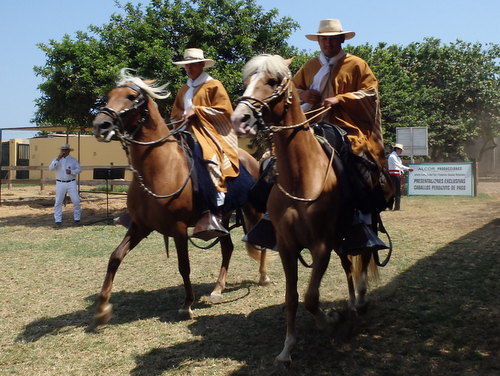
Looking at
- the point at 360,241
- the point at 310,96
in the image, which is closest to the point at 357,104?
the point at 310,96

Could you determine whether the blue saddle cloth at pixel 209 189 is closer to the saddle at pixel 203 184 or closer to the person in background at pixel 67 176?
the saddle at pixel 203 184

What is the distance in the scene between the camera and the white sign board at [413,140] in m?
19.8

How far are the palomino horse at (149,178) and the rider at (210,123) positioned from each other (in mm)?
311

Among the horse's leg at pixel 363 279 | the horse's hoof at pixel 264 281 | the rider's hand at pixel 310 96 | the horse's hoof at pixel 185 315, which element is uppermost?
the rider's hand at pixel 310 96

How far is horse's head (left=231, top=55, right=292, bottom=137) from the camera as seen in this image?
352 centimetres

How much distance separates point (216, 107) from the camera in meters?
6.10

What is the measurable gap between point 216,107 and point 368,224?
2.43m

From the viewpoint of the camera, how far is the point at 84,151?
29234 millimetres

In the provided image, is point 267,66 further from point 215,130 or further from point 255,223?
point 255,223

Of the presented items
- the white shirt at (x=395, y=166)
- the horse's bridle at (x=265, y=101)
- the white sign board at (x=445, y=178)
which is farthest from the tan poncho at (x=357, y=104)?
the white sign board at (x=445, y=178)

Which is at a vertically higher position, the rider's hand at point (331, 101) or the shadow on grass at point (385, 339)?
the rider's hand at point (331, 101)

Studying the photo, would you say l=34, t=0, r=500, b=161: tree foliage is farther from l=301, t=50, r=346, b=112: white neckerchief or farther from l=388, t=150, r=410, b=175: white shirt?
l=301, t=50, r=346, b=112: white neckerchief

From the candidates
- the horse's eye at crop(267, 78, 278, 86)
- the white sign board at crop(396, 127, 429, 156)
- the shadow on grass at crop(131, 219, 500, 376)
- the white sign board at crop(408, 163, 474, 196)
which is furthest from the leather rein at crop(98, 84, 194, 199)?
the white sign board at crop(396, 127, 429, 156)

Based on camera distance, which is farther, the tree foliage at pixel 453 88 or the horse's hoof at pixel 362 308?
the tree foliage at pixel 453 88
